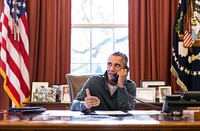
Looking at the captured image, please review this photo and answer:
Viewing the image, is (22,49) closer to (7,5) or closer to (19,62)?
(19,62)

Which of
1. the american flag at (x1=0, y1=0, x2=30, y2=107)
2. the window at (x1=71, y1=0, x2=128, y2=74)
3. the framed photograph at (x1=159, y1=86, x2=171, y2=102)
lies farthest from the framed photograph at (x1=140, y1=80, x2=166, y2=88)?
the american flag at (x1=0, y1=0, x2=30, y2=107)

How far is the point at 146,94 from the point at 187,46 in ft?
2.57

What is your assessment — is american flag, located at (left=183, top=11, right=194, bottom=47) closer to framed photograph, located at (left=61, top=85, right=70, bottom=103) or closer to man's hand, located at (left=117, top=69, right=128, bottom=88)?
framed photograph, located at (left=61, top=85, right=70, bottom=103)

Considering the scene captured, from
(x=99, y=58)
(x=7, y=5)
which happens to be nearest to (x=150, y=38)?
(x=99, y=58)

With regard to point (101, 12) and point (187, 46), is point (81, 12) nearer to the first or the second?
point (101, 12)

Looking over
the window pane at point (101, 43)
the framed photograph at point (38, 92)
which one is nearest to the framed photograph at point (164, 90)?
the window pane at point (101, 43)

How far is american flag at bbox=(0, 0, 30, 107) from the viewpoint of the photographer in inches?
143

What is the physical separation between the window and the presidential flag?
0.73m

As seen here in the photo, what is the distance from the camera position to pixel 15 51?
368cm

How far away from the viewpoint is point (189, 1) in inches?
150

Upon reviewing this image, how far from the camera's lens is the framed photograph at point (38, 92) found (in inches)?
140

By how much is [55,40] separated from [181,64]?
1.59 m

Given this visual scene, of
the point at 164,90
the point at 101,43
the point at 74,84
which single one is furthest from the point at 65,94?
the point at 164,90

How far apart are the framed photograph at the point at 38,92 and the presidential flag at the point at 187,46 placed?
156cm
